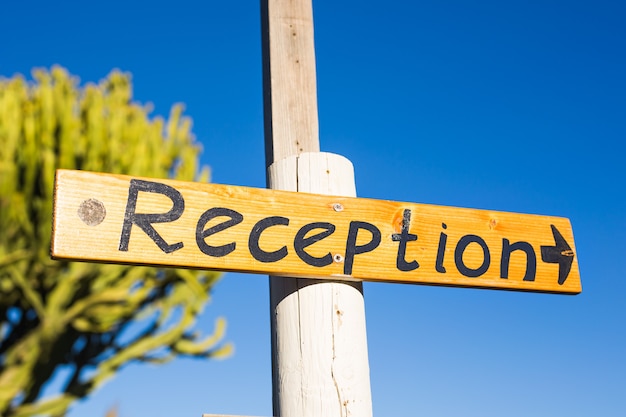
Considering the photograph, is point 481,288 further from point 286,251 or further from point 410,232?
point 286,251

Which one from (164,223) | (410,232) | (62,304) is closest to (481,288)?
(410,232)

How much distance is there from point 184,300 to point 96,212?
18.4ft

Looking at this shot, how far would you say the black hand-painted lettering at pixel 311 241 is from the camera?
1.28m

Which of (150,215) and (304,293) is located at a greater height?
(150,215)

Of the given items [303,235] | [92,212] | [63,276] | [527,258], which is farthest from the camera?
[63,276]

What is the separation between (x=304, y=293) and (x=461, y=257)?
1.13ft

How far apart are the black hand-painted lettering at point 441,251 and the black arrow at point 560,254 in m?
0.24

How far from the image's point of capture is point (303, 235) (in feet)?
4.26

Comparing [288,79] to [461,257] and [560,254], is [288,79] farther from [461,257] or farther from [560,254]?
[560,254]

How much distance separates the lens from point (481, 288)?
55.3 inches

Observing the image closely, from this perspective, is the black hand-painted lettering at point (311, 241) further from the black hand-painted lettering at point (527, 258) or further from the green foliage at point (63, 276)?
the green foliage at point (63, 276)

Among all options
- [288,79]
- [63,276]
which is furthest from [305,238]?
[63,276]

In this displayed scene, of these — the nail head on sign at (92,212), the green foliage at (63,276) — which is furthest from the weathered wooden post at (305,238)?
the green foliage at (63,276)

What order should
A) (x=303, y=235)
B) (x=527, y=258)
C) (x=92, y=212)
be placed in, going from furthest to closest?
(x=527, y=258)
(x=303, y=235)
(x=92, y=212)
